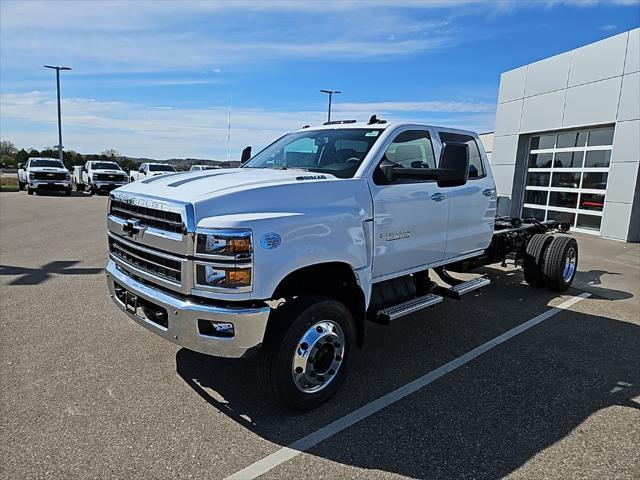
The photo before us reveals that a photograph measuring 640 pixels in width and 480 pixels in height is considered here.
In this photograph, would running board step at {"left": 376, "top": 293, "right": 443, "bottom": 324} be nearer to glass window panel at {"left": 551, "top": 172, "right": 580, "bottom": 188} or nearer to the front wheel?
the front wheel

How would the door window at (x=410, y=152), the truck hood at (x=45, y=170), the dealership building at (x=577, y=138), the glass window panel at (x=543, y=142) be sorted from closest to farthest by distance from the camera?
the door window at (x=410, y=152), the dealership building at (x=577, y=138), the glass window panel at (x=543, y=142), the truck hood at (x=45, y=170)

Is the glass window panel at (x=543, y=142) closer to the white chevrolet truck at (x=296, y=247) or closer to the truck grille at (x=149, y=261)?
the white chevrolet truck at (x=296, y=247)

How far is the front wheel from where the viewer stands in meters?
3.14

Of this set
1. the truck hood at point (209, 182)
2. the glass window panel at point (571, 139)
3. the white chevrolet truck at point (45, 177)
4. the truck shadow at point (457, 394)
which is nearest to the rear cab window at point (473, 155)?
the truck shadow at point (457, 394)

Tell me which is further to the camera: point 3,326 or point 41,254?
point 41,254

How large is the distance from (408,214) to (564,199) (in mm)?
12703

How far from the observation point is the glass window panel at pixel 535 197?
1569cm

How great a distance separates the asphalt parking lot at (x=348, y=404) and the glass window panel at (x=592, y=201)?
8.61 meters

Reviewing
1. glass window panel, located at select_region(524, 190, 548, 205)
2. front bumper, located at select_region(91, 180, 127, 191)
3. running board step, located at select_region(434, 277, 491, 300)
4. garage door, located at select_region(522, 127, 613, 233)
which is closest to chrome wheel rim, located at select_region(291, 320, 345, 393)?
running board step, located at select_region(434, 277, 491, 300)

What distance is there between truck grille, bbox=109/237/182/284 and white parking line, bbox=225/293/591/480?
1.27m

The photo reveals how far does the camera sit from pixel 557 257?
6773 millimetres

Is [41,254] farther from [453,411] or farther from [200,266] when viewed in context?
[453,411]

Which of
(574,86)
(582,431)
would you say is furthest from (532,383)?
(574,86)

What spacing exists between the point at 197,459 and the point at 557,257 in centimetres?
593
